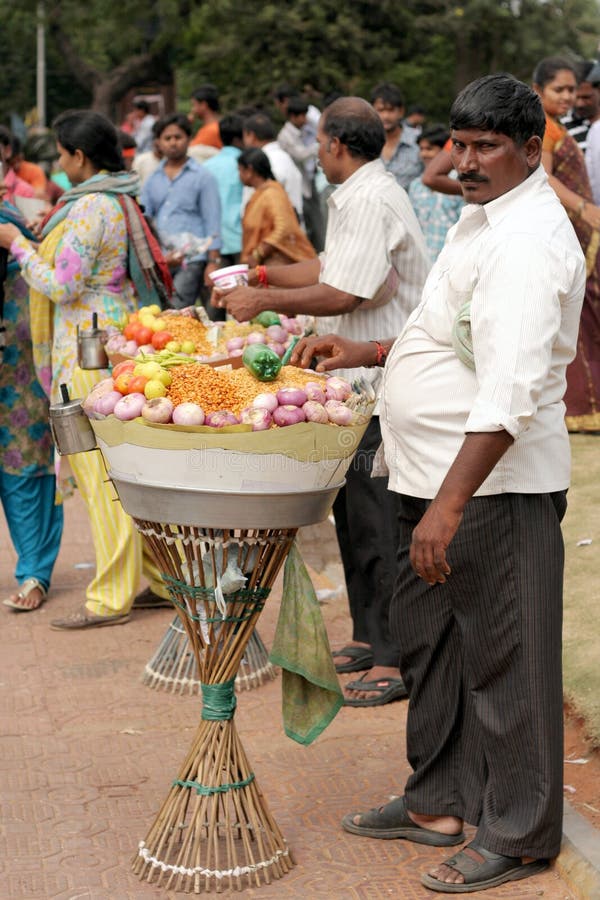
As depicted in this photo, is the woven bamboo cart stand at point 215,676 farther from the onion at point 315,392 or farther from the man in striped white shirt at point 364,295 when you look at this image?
the man in striped white shirt at point 364,295

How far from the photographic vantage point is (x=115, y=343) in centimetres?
514

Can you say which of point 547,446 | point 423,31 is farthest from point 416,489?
point 423,31

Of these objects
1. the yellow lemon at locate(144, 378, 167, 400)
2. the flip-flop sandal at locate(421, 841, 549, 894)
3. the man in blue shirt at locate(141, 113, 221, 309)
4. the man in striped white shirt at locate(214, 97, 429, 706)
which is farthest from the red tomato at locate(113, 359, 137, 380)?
the man in blue shirt at locate(141, 113, 221, 309)

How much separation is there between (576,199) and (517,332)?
4.48 m

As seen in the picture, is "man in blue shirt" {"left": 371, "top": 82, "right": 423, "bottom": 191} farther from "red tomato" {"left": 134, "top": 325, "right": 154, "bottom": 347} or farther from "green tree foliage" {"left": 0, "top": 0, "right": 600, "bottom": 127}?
"green tree foliage" {"left": 0, "top": 0, "right": 600, "bottom": 127}

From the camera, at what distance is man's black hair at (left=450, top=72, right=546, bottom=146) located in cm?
313

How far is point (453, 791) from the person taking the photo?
3754 mm

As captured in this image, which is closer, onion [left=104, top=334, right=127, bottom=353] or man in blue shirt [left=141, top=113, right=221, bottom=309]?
onion [left=104, top=334, right=127, bottom=353]

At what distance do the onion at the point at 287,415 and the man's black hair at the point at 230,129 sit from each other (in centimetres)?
914

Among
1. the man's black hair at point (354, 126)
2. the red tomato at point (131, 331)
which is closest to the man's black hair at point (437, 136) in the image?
the man's black hair at point (354, 126)

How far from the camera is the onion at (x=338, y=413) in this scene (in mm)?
3441

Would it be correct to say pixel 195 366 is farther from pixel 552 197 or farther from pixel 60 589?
pixel 60 589

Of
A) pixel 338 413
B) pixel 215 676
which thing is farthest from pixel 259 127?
pixel 215 676

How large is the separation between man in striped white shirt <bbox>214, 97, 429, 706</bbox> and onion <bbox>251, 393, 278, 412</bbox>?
1.31 meters
